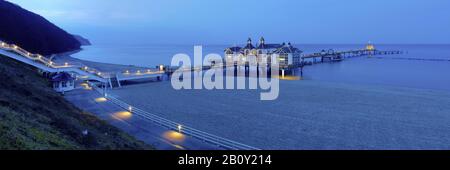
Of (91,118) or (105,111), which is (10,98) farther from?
(105,111)

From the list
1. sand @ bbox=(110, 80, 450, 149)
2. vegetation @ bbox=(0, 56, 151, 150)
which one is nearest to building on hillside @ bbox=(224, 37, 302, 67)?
sand @ bbox=(110, 80, 450, 149)

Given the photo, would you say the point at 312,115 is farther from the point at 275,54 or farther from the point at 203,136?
the point at 275,54

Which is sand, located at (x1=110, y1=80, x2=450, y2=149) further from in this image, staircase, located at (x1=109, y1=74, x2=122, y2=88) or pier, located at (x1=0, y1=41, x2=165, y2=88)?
pier, located at (x1=0, y1=41, x2=165, y2=88)

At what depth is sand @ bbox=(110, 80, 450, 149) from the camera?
18.3 meters

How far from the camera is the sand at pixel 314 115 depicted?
18281 mm

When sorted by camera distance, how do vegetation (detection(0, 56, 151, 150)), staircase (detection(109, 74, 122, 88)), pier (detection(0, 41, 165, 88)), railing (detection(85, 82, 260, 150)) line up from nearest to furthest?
vegetation (detection(0, 56, 151, 150))
railing (detection(85, 82, 260, 150))
pier (detection(0, 41, 165, 88))
staircase (detection(109, 74, 122, 88))

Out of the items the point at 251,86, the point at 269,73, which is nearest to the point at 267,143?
the point at 251,86

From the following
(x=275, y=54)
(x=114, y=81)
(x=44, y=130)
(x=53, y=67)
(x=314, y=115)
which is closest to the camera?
(x=44, y=130)

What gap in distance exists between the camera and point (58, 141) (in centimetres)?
1092

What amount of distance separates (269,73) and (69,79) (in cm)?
3560

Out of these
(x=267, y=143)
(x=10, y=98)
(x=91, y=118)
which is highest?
(x=10, y=98)

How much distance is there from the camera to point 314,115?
24016mm

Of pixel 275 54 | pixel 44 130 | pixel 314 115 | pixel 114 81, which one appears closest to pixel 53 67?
pixel 114 81

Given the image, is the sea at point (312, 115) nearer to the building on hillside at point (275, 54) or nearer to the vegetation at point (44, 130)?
the vegetation at point (44, 130)
